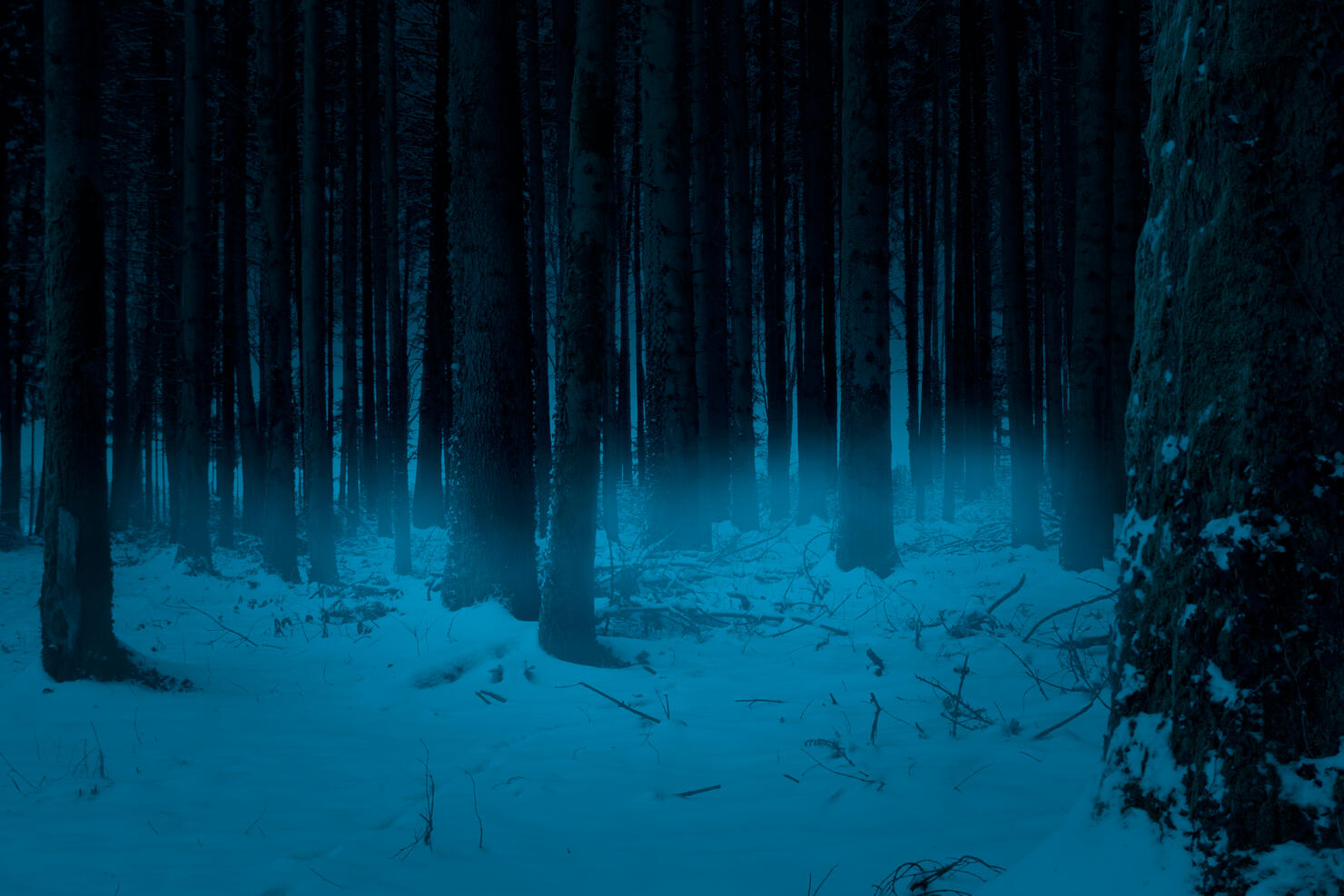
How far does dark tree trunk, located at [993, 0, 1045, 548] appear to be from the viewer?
1001 cm

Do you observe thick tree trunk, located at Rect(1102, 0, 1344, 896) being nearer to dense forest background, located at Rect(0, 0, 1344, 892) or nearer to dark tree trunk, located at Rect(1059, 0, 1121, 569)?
dense forest background, located at Rect(0, 0, 1344, 892)

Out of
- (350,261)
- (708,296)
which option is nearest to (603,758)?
(708,296)

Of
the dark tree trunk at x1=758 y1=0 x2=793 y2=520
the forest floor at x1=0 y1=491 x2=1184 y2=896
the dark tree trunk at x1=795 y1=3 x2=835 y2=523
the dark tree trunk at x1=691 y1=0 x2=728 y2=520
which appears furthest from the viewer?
the dark tree trunk at x1=758 y1=0 x2=793 y2=520

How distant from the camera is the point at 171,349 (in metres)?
19.5

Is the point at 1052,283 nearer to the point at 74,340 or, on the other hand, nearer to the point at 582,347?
the point at 582,347

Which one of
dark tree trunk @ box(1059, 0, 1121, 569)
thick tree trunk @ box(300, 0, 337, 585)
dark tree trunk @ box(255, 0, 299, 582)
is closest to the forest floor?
dark tree trunk @ box(1059, 0, 1121, 569)

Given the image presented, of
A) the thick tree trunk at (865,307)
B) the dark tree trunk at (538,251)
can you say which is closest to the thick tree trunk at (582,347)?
the thick tree trunk at (865,307)

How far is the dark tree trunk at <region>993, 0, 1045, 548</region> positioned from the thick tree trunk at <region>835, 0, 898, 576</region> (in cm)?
287

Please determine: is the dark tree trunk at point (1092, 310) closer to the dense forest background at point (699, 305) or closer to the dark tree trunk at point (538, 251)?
the dense forest background at point (699, 305)

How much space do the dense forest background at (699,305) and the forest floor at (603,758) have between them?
57cm

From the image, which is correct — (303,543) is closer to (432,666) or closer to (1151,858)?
(432,666)

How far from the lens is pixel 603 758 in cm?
375

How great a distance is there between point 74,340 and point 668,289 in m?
6.19

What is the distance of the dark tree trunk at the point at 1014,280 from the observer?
10.0m
